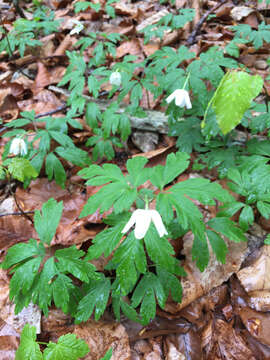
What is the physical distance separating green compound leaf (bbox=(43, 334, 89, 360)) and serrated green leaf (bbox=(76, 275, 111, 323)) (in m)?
0.25

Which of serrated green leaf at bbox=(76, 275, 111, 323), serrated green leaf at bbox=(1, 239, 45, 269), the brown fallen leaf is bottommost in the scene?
the brown fallen leaf

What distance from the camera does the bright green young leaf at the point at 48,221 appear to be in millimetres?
1667

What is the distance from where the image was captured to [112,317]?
1.70m

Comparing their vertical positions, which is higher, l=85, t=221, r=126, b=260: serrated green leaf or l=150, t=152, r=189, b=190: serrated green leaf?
l=150, t=152, r=189, b=190: serrated green leaf

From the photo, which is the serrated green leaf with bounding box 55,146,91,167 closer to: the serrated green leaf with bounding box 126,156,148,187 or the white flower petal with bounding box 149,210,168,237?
the serrated green leaf with bounding box 126,156,148,187

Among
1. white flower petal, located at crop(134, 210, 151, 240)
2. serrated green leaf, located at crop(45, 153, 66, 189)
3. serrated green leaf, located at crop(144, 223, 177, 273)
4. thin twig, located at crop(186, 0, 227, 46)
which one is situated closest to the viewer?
white flower petal, located at crop(134, 210, 151, 240)

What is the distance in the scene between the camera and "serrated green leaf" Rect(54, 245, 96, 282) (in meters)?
1.46

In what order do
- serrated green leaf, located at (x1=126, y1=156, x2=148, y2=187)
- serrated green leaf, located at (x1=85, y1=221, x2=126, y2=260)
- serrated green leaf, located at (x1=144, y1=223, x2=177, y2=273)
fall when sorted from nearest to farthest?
serrated green leaf, located at (x1=144, y1=223, x2=177, y2=273), serrated green leaf, located at (x1=85, y1=221, x2=126, y2=260), serrated green leaf, located at (x1=126, y1=156, x2=148, y2=187)

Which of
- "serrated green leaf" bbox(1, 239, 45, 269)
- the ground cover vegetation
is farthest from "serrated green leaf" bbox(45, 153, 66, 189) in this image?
"serrated green leaf" bbox(1, 239, 45, 269)

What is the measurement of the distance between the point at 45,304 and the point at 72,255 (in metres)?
0.30

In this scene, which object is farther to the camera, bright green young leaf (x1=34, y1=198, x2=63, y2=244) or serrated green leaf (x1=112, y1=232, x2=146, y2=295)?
bright green young leaf (x1=34, y1=198, x2=63, y2=244)

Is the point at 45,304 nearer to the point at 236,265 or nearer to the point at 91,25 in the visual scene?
the point at 236,265

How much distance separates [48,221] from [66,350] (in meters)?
0.75

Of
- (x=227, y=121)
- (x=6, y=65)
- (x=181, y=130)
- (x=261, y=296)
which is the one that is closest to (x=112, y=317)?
(x=261, y=296)
